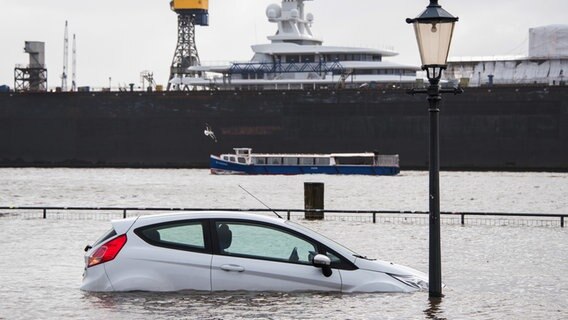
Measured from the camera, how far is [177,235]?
14.7m

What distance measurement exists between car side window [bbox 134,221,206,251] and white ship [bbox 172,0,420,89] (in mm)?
86348

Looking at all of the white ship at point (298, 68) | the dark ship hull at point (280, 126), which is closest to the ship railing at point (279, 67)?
the white ship at point (298, 68)

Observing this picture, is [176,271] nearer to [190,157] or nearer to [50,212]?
[50,212]

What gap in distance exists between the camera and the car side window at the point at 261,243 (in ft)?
48.3

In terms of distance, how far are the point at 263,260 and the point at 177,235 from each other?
109cm

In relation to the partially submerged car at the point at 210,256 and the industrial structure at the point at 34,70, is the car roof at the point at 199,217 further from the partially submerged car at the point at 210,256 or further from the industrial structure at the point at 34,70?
the industrial structure at the point at 34,70

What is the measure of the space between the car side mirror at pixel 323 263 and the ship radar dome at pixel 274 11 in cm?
9483

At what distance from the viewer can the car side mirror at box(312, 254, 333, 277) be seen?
14.8 metres

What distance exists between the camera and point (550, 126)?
87375 millimetres

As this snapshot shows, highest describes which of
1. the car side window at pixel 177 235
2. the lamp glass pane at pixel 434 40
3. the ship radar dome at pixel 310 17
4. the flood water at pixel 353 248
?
the ship radar dome at pixel 310 17

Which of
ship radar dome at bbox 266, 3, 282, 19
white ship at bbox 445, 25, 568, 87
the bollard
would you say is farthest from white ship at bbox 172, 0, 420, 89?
the bollard

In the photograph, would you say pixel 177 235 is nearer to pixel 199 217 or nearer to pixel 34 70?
pixel 199 217

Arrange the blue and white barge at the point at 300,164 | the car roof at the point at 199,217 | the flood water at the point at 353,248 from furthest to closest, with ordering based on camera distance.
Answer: the blue and white barge at the point at 300,164 < the flood water at the point at 353,248 < the car roof at the point at 199,217

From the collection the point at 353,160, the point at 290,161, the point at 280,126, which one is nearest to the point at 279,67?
the point at 280,126
